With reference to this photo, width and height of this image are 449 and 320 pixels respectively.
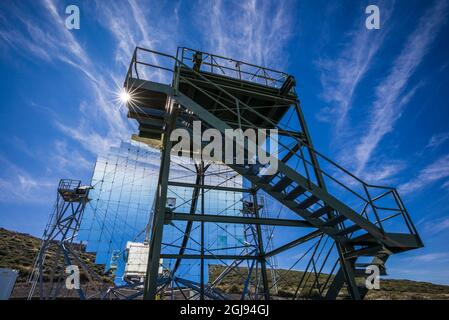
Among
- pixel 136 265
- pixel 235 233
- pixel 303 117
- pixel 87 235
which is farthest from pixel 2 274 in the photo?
pixel 303 117

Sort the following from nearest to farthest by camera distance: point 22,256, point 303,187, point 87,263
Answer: point 303,187 → point 87,263 → point 22,256

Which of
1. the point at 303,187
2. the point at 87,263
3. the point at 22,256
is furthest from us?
the point at 22,256

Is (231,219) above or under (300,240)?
above

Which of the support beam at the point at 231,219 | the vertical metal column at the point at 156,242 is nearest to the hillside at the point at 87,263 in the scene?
the vertical metal column at the point at 156,242

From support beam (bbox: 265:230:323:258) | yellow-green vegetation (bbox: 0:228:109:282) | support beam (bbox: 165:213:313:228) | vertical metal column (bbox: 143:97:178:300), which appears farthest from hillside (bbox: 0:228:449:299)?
support beam (bbox: 165:213:313:228)

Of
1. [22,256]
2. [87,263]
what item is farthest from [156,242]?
[22,256]

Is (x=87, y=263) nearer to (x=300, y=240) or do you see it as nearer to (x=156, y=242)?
(x=156, y=242)

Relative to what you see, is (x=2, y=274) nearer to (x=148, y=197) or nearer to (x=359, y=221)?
(x=148, y=197)

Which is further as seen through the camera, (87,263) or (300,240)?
(87,263)

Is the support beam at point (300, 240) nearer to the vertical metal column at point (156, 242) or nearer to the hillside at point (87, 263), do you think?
the vertical metal column at point (156, 242)

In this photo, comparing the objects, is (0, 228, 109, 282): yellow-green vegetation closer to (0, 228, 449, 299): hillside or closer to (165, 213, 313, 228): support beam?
(0, 228, 449, 299): hillside

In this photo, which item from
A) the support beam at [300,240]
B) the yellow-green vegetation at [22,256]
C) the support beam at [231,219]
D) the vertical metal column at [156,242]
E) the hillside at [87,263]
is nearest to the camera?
the vertical metal column at [156,242]

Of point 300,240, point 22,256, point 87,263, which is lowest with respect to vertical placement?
point 300,240

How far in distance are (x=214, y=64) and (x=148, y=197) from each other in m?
9.71
